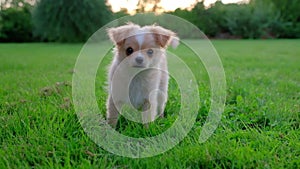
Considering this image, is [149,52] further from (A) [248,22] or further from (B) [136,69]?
(A) [248,22]

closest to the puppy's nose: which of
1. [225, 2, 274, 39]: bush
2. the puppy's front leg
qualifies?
the puppy's front leg

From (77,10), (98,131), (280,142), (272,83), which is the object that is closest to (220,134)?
(280,142)

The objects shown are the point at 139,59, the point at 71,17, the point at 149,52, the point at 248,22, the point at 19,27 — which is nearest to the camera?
the point at 139,59

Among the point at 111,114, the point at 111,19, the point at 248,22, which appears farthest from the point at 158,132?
the point at 248,22

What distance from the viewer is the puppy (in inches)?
103

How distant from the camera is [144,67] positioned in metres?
2.66

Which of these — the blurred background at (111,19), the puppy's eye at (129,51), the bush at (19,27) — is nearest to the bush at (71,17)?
the blurred background at (111,19)

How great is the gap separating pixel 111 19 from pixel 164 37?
19.0 meters

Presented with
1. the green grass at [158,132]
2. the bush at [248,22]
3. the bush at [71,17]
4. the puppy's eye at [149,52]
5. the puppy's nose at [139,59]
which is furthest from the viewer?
the bush at [248,22]

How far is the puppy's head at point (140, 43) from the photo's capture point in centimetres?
258

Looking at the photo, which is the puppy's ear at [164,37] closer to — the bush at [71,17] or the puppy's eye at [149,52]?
the puppy's eye at [149,52]

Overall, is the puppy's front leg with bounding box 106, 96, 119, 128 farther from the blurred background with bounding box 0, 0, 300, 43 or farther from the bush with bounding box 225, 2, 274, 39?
the bush with bounding box 225, 2, 274, 39

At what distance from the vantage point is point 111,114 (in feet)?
8.76

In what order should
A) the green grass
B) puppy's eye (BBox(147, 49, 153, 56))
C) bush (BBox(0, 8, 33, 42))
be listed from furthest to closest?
bush (BBox(0, 8, 33, 42)) < puppy's eye (BBox(147, 49, 153, 56)) < the green grass
